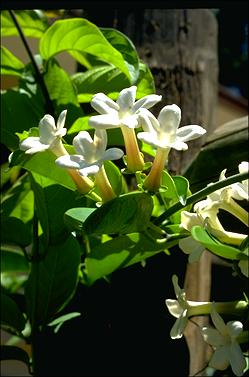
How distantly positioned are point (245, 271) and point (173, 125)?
0.12m

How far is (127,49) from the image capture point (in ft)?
2.83

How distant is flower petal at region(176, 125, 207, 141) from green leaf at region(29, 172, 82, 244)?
0.79ft

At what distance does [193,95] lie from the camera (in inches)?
42.2

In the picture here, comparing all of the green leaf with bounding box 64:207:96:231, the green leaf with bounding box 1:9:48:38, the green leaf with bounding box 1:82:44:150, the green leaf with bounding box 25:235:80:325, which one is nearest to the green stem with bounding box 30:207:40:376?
the green leaf with bounding box 25:235:80:325

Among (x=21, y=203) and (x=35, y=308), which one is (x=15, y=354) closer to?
(x=35, y=308)

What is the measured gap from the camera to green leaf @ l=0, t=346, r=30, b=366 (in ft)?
2.92

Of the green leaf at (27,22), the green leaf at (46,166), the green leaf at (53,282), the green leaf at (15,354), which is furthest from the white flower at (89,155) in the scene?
the green leaf at (27,22)

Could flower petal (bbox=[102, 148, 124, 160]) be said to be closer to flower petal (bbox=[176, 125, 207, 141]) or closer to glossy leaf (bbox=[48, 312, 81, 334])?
flower petal (bbox=[176, 125, 207, 141])

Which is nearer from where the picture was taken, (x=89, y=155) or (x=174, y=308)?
(x=89, y=155)

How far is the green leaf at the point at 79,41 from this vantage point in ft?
2.75

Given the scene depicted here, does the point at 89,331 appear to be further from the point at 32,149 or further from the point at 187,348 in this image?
the point at 32,149

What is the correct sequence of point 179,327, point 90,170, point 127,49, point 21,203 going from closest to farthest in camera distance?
point 90,170 → point 179,327 → point 127,49 → point 21,203

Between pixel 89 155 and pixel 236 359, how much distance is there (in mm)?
193

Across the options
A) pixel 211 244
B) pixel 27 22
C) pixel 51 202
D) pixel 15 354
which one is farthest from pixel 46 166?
pixel 27 22
